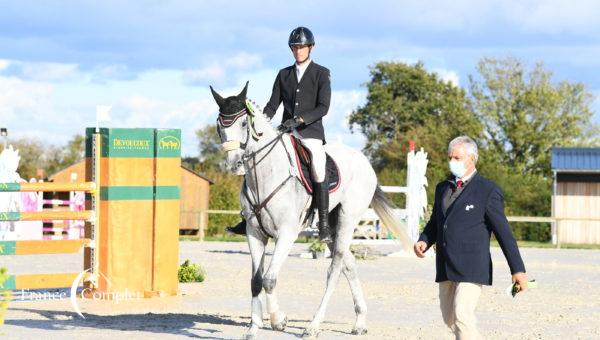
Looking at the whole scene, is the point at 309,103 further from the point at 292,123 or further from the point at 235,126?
the point at 235,126

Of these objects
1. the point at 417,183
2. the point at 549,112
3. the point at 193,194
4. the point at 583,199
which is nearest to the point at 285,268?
the point at 417,183

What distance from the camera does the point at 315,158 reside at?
10.1m

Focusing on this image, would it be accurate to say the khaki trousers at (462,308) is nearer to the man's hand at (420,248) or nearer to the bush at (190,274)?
the man's hand at (420,248)

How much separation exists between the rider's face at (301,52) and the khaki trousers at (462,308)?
369 cm

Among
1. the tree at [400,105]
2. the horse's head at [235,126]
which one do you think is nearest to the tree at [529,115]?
the tree at [400,105]

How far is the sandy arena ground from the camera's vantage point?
10320mm

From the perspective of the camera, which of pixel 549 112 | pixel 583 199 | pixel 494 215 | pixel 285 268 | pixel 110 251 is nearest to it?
pixel 494 215

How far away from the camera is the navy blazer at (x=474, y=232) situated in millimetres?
7027

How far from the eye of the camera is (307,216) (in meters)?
10.4

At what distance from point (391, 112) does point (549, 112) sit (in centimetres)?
1263

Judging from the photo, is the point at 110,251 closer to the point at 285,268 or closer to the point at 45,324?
the point at 45,324

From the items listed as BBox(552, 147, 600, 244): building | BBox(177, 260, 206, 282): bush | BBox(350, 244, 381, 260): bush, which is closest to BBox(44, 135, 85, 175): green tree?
BBox(552, 147, 600, 244): building

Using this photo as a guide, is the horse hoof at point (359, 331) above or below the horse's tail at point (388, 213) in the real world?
below

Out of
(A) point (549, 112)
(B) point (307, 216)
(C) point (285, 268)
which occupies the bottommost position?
(C) point (285, 268)
